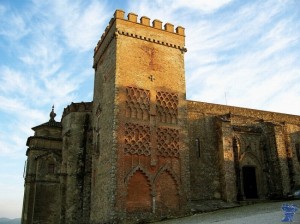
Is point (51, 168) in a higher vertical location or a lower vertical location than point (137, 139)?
lower

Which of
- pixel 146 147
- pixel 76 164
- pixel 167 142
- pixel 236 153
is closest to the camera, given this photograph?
pixel 146 147

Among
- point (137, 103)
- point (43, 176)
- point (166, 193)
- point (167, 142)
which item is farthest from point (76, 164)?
point (166, 193)

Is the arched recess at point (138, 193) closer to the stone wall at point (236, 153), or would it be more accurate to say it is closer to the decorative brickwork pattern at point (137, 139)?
the decorative brickwork pattern at point (137, 139)

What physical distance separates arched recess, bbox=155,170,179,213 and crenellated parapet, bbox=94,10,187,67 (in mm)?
7781

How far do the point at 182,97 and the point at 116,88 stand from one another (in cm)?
423

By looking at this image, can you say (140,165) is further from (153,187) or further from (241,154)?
(241,154)

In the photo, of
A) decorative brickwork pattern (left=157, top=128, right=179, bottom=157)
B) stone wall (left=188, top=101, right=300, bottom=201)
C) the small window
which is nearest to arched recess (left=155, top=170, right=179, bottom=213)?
decorative brickwork pattern (left=157, top=128, right=179, bottom=157)

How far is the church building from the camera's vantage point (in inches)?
670

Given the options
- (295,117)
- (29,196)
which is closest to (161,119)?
(29,196)

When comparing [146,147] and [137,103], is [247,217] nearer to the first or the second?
[146,147]

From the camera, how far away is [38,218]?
68.0ft

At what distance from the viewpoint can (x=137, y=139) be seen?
17.4 metres

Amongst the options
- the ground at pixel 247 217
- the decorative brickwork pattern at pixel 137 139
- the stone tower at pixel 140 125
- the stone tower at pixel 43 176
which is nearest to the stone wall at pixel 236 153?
the stone tower at pixel 140 125

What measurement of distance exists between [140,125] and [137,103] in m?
1.23
